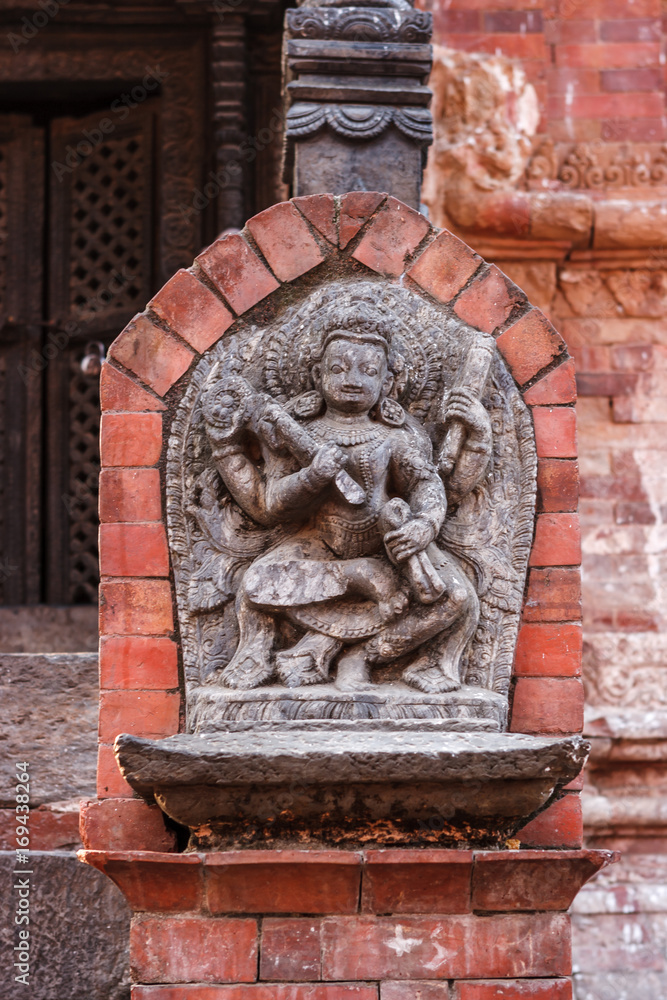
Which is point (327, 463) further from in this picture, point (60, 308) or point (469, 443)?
point (60, 308)

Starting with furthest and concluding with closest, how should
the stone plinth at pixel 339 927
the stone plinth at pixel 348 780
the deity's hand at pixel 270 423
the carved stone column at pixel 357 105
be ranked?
the carved stone column at pixel 357 105 → the deity's hand at pixel 270 423 → the stone plinth at pixel 339 927 → the stone plinth at pixel 348 780

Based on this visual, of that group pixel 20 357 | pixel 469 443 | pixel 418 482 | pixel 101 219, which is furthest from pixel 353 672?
pixel 101 219

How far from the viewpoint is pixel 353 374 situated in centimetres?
267

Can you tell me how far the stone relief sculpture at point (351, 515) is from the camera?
2553mm

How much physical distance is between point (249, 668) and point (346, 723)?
0.90 feet

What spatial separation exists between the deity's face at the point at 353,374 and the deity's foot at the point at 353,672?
0.57 meters

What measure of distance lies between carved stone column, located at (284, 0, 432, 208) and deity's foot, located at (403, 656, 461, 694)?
52.2 inches

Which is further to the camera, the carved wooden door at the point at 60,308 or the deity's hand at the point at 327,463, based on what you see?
the carved wooden door at the point at 60,308

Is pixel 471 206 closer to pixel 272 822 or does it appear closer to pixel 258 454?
pixel 258 454

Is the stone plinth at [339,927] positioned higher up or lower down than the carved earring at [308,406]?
lower down

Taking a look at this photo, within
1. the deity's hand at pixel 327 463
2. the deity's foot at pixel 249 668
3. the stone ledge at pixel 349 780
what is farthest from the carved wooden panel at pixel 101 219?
the stone ledge at pixel 349 780

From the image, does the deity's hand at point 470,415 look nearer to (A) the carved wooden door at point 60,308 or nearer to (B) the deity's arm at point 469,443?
(B) the deity's arm at point 469,443

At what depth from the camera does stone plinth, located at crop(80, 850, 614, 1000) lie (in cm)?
242

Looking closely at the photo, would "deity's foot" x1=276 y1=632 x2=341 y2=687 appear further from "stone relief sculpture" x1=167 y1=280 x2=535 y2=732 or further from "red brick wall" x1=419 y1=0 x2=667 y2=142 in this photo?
"red brick wall" x1=419 y1=0 x2=667 y2=142
